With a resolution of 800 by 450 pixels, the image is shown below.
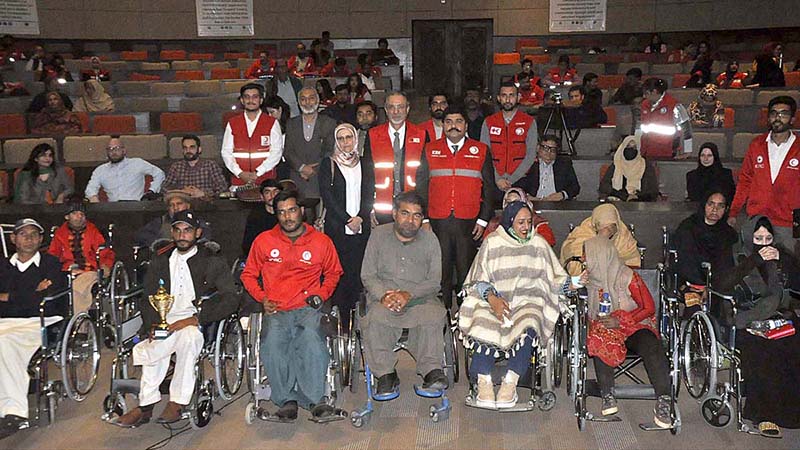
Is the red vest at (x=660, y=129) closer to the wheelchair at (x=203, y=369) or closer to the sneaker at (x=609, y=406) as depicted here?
the sneaker at (x=609, y=406)

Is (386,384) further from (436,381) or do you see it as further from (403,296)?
(403,296)

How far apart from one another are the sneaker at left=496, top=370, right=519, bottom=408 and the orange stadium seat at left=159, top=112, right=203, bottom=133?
665cm

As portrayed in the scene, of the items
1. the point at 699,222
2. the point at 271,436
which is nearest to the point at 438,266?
the point at 271,436

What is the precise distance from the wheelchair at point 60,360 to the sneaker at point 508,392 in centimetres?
213

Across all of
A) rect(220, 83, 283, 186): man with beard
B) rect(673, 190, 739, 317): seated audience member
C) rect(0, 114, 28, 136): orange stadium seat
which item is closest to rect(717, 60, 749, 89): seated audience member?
rect(673, 190, 739, 317): seated audience member

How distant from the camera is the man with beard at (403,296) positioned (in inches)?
162

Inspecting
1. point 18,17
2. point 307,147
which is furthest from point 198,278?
point 18,17

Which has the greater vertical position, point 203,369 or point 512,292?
point 512,292

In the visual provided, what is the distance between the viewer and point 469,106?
6867 mm

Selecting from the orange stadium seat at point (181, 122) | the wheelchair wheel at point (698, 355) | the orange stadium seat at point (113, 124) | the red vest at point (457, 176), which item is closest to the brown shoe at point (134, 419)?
the red vest at point (457, 176)

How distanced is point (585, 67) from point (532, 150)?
736cm

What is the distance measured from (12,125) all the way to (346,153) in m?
5.97

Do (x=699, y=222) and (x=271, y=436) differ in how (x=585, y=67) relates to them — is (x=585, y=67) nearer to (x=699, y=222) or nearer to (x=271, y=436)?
(x=699, y=222)

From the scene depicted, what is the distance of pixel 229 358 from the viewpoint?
4223mm
